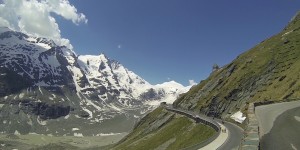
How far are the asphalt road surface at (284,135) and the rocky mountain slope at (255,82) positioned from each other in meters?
52.5

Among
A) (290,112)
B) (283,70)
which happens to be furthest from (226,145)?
(283,70)

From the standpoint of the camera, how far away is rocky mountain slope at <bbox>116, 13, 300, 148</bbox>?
112 meters

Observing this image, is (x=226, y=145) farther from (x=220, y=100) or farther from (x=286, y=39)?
(x=286, y=39)

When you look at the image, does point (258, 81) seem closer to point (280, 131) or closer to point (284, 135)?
point (280, 131)

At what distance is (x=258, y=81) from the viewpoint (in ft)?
445

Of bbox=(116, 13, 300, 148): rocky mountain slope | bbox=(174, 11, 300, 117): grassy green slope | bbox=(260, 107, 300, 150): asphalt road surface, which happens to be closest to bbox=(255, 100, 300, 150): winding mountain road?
bbox=(260, 107, 300, 150): asphalt road surface

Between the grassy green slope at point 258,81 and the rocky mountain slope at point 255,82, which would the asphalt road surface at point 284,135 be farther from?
the rocky mountain slope at point 255,82

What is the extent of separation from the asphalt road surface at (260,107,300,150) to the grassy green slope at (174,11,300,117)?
5204cm

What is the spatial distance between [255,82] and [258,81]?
1.30m

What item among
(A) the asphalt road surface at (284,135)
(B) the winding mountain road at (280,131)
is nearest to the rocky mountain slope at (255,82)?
(B) the winding mountain road at (280,131)

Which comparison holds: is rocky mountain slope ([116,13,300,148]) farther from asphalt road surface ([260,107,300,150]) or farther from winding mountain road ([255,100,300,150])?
asphalt road surface ([260,107,300,150])

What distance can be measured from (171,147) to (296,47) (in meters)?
79.6

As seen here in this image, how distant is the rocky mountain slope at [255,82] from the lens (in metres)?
112

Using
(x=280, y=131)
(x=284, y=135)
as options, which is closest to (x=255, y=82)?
(x=280, y=131)
